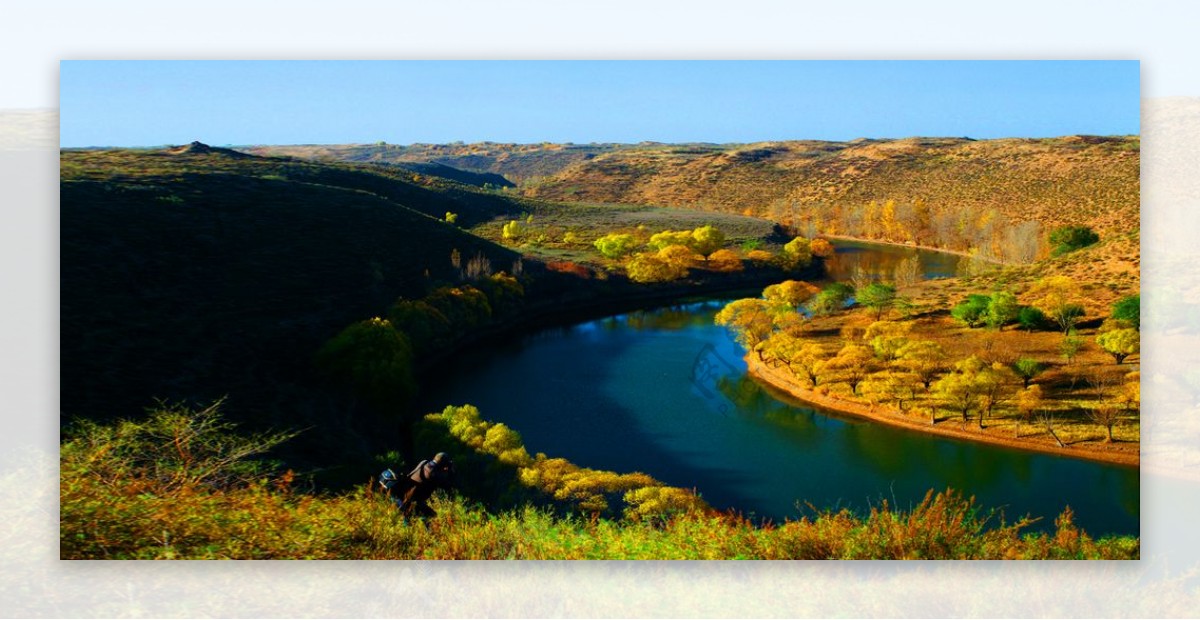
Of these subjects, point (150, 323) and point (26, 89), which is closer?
point (26, 89)

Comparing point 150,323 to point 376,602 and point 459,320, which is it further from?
point 459,320

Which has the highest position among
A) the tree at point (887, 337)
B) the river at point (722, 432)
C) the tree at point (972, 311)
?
the tree at point (972, 311)

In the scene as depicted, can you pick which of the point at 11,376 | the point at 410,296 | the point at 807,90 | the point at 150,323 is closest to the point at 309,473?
the point at 11,376

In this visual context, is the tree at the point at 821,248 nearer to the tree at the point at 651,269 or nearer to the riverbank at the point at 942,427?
the riverbank at the point at 942,427

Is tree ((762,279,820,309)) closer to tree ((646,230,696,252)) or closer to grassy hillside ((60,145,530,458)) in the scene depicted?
tree ((646,230,696,252))

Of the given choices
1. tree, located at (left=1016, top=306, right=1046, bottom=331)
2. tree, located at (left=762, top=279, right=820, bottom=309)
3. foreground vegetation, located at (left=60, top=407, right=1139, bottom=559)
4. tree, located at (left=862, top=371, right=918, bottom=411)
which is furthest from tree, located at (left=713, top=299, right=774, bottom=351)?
foreground vegetation, located at (left=60, top=407, right=1139, bottom=559)

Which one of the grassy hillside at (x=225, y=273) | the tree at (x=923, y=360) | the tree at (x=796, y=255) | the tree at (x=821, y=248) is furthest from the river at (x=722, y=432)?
the grassy hillside at (x=225, y=273)
